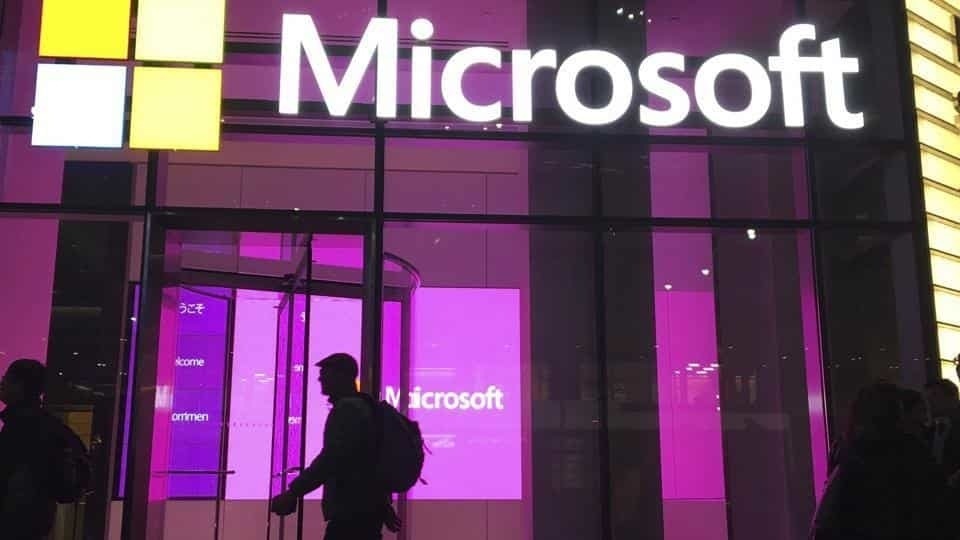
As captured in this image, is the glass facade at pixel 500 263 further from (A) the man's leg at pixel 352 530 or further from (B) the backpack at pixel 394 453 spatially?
(A) the man's leg at pixel 352 530

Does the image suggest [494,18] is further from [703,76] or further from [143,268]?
[143,268]

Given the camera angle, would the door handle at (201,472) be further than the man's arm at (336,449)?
Yes

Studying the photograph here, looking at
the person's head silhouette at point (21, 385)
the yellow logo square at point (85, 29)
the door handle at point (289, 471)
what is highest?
the yellow logo square at point (85, 29)

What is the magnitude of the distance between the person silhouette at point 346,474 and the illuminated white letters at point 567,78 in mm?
3411

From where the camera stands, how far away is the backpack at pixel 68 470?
161 inches

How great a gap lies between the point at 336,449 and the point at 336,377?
1.19 ft

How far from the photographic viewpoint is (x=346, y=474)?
4.45 metres

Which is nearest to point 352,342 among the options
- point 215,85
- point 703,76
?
point 215,85

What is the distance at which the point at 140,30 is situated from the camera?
7.42 m

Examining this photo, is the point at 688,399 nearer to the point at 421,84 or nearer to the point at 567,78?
the point at 567,78

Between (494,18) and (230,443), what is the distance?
4.28 m

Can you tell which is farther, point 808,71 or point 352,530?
point 808,71

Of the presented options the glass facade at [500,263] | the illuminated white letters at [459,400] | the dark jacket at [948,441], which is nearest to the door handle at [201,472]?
the glass facade at [500,263]

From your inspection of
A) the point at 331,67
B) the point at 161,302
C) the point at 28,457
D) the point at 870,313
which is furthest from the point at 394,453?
the point at 870,313
